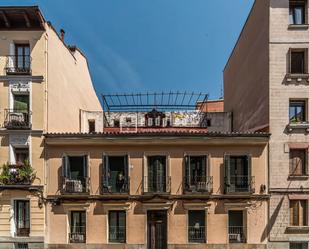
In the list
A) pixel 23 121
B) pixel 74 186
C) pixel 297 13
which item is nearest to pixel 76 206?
pixel 74 186

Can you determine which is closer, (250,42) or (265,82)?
(265,82)

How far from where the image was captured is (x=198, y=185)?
1998 centimetres

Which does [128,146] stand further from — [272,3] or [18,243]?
[272,3]

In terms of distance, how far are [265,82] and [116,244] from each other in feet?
46.9

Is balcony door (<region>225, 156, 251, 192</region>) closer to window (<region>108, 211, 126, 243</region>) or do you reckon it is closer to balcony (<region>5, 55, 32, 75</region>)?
window (<region>108, 211, 126, 243</region>)

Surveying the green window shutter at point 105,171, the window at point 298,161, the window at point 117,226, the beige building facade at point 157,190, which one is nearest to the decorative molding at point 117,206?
the beige building facade at point 157,190

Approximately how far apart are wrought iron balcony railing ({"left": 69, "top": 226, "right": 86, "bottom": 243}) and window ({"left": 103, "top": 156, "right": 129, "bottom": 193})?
3.04m

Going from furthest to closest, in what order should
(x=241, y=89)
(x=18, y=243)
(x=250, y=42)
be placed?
(x=241, y=89)
(x=250, y=42)
(x=18, y=243)

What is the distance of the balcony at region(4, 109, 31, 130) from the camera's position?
19859 millimetres

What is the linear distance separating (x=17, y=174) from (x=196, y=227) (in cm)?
1179

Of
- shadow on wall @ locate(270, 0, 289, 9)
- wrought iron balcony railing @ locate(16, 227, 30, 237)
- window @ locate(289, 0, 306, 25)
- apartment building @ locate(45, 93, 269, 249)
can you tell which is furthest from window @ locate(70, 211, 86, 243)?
window @ locate(289, 0, 306, 25)

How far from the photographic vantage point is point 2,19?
788 inches

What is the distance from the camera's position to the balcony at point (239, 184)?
19844mm

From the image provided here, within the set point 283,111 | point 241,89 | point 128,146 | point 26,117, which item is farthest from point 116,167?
point 241,89
